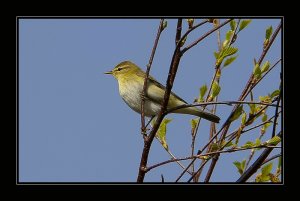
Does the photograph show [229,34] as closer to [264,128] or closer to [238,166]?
[264,128]

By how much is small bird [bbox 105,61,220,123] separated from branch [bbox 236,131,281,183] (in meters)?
2.23

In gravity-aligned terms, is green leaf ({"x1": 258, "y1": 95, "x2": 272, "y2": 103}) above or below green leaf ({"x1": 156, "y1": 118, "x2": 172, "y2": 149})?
above

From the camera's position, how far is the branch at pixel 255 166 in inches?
130

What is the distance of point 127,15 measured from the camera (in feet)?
11.7

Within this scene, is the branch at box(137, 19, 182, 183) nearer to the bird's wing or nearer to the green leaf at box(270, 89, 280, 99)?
the green leaf at box(270, 89, 280, 99)

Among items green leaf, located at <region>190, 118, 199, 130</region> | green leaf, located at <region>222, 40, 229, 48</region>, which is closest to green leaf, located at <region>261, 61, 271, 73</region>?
green leaf, located at <region>222, 40, 229, 48</region>

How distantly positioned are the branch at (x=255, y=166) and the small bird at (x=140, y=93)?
7.33 feet

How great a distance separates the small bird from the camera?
18.9ft

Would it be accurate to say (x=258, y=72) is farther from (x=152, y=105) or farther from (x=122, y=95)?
(x=122, y=95)

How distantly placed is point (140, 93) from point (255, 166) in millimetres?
2720

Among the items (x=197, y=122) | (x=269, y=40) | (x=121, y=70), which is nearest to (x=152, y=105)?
(x=121, y=70)

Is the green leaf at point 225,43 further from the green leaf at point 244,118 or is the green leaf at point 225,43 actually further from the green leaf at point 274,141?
the green leaf at point 274,141

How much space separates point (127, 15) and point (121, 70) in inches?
127

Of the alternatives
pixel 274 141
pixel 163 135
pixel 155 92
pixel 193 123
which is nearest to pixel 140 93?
pixel 155 92
